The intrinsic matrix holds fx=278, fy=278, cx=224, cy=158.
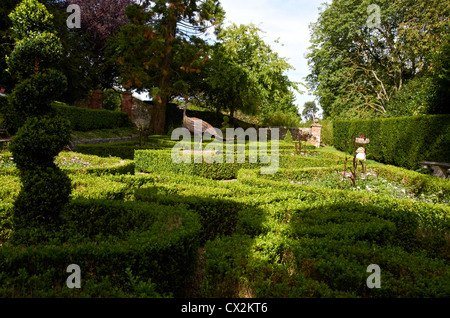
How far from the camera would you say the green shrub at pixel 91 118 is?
1582 cm

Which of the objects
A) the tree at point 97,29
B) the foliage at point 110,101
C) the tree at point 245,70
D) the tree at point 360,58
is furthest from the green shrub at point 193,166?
the foliage at point 110,101

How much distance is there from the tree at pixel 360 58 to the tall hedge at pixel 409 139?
8.90 metres

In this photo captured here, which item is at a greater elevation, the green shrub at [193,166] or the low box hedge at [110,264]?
the green shrub at [193,166]

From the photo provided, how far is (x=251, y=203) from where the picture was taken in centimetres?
445

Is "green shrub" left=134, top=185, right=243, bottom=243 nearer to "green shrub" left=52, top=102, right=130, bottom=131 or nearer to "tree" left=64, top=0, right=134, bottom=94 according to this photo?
"green shrub" left=52, top=102, right=130, bottom=131

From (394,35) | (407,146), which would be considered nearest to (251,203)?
(407,146)

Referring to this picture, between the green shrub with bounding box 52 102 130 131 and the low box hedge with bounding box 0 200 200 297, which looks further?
the green shrub with bounding box 52 102 130 131

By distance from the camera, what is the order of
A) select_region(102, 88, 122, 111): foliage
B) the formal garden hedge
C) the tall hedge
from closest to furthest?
the formal garden hedge < the tall hedge < select_region(102, 88, 122, 111): foliage

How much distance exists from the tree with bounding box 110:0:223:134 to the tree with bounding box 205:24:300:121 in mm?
3340

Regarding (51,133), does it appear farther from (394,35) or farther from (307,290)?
(394,35)

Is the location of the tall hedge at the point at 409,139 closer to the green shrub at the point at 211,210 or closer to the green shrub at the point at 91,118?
the green shrub at the point at 211,210

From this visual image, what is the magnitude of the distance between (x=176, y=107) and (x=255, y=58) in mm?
8017

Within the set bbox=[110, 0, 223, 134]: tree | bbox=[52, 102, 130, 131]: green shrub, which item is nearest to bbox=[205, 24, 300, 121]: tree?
bbox=[110, 0, 223, 134]: tree

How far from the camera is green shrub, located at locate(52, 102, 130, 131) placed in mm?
15820
